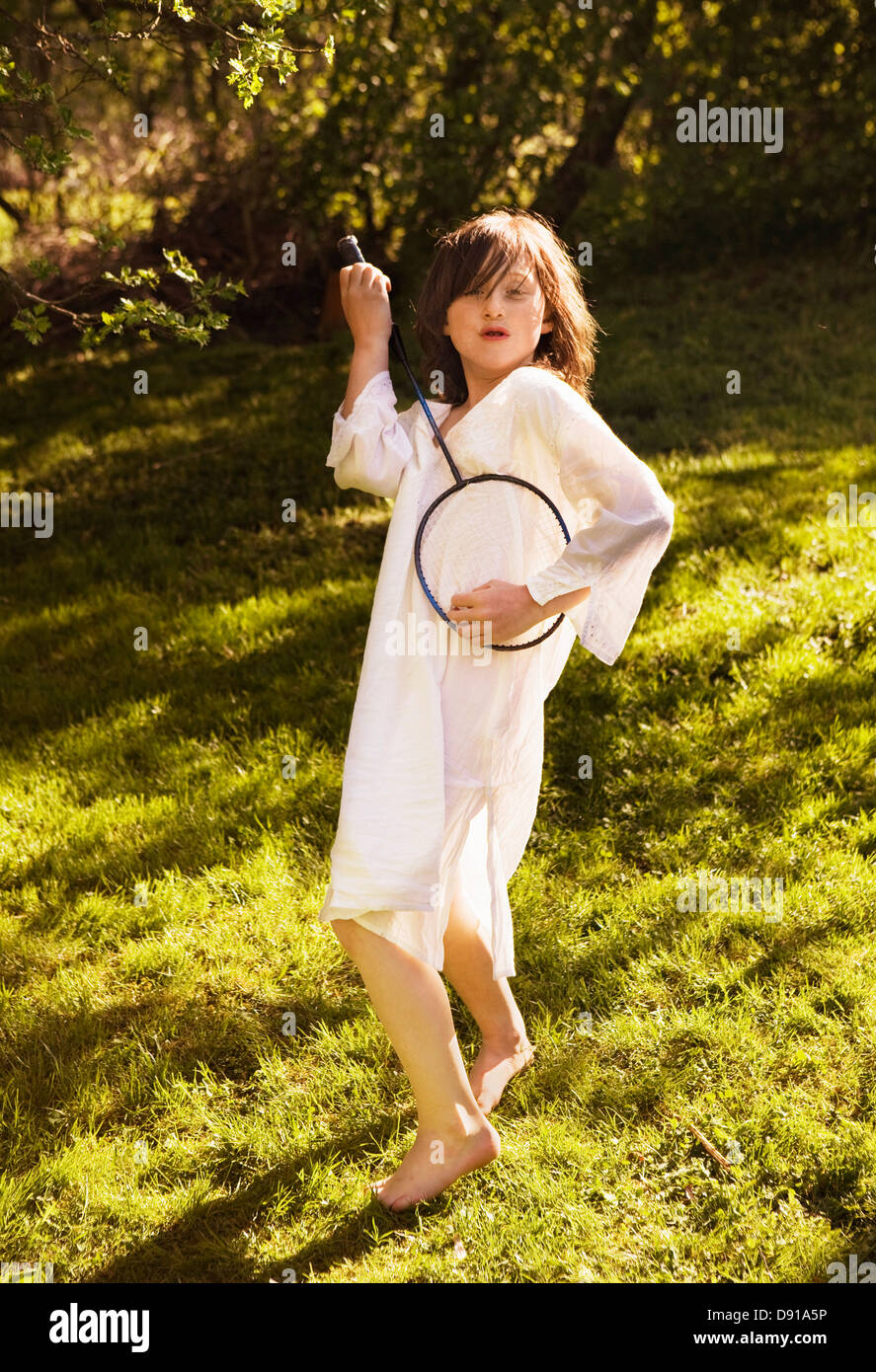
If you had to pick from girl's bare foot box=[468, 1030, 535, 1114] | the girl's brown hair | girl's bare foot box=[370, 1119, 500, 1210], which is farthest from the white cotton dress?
girl's bare foot box=[468, 1030, 535, 1114]

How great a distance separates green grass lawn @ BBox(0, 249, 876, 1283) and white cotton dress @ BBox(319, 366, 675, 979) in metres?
0.69

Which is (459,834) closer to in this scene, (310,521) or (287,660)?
(287,660)

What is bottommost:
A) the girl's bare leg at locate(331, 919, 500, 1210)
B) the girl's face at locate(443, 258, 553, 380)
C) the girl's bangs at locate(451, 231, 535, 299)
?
the girl's bare leg at locate(331, 919, 500, 1210)

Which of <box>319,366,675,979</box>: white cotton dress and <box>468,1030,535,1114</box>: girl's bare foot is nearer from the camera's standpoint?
<box>319,366,675,979</box>: white cotton dress

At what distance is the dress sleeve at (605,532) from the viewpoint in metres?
2.29

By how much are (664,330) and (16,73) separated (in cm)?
635

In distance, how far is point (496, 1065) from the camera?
9.59 feet

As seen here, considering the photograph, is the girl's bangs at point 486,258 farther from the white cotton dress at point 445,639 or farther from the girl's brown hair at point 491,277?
the white cotton dress at point 445,639

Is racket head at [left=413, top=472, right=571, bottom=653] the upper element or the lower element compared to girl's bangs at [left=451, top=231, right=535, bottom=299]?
lower

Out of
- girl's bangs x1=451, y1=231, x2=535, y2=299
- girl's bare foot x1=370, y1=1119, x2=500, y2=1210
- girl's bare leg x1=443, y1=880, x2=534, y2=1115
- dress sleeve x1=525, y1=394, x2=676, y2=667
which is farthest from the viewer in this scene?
girl's bare leg x1=443, y1=880, x2=534, y2=1115

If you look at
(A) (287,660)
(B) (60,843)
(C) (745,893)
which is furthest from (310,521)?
(C) (745,893)

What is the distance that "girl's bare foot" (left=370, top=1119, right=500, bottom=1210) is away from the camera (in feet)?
8.43

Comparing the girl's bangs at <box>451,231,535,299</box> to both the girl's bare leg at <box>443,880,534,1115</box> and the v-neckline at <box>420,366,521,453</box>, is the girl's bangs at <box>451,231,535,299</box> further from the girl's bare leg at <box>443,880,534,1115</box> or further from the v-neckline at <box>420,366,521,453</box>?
the girl's bare leg at <box>443,880,534,1115</box>

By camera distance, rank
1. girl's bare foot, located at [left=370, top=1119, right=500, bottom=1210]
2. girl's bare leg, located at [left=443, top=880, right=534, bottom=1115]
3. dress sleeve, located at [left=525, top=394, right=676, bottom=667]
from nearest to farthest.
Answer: dress sleeve, located at [left=525, top=394, right=676, bottom=667] < girl's bare foot, located at [left=370, top=1119, right=500, bottom=1210] < girl's bare leg, located at [left=443, top=880, right=534, bottom=1115]
